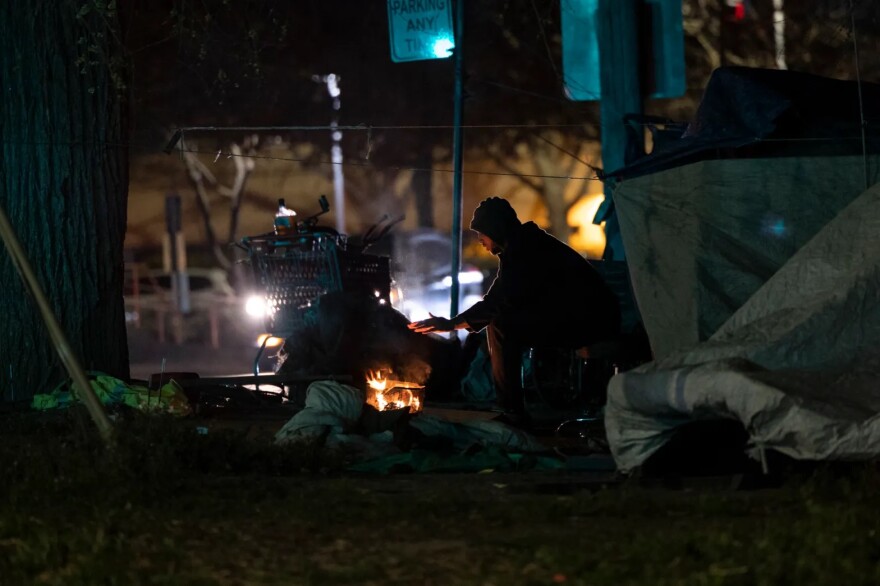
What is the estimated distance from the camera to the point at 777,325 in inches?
260

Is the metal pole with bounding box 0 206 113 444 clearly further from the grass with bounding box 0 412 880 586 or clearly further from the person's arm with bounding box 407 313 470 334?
the person's arm with bounding box 407 313 470 334

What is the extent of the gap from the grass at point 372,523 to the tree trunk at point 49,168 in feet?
10.9

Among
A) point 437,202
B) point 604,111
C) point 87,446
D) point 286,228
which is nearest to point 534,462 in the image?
point 87,446

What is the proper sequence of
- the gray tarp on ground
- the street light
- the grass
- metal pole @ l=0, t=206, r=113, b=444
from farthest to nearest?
the street light → metal pole @ l=0, t=206, r=113, b=444 → the gray tarp on ground → the grass

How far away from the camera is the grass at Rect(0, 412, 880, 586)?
446cm

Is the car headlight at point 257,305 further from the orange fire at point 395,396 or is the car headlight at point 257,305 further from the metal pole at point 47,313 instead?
the metal pole at point 47,313

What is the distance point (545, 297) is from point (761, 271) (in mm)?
1858

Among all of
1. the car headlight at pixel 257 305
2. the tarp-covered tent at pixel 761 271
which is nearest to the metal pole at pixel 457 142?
the car headlight at pixel 257 305

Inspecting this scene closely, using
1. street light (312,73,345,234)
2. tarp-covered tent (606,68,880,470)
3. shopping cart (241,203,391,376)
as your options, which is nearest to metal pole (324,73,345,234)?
street light (312,73,345,234)

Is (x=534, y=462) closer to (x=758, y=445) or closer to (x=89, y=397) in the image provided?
(x=758, y=445)

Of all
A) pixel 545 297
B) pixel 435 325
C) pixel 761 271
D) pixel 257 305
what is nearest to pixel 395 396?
pixel 435 325

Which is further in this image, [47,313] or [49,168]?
[49,168]

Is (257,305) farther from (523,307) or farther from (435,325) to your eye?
(523,307)

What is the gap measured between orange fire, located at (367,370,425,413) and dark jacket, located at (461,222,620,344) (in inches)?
29.8
